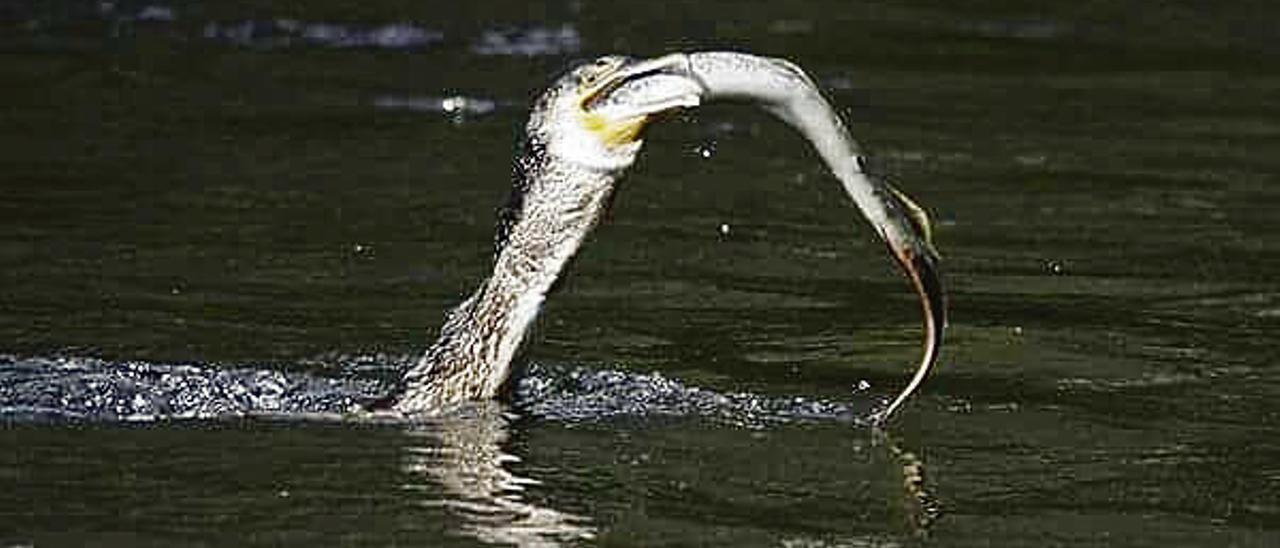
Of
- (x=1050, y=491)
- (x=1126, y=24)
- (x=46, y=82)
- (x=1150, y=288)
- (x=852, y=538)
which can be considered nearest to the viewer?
(x=852, y=538)

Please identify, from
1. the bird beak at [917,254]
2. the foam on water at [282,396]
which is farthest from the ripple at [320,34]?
the bird beak at [917,254]

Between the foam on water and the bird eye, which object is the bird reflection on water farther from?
the bird eye

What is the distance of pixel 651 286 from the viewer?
916 centimetres

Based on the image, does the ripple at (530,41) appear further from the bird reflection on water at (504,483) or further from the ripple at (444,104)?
the bird reflection on water at (504,483)

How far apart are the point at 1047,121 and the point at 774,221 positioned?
2.21 metres

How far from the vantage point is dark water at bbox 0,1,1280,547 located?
6.58 m

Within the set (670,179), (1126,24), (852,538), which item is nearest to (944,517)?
(852,538)

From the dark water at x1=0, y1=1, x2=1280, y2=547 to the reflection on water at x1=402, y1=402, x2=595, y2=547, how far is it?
0.04 ft

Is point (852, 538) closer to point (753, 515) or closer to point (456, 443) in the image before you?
point (753, 515)

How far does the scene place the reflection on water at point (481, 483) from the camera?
6.23m

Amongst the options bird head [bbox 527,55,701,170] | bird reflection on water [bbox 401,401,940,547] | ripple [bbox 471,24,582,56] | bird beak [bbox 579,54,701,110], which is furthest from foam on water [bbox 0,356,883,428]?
ripple [bbox 471,24,582,56]

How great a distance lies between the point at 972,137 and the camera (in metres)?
11.7

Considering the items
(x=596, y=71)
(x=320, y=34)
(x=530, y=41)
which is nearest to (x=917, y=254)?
(x=596, y=71)

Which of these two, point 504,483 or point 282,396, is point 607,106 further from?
point 282,396
